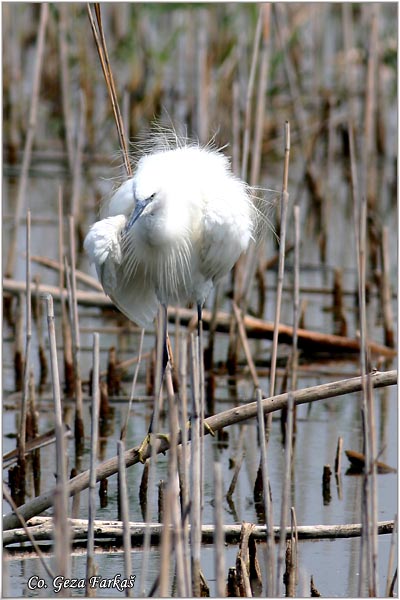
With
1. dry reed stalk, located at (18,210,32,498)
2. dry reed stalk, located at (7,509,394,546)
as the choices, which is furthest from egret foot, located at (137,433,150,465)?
dry reed stalk, located at (18,210,32,498)

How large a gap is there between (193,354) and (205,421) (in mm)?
677

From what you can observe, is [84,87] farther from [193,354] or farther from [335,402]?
[193,354]

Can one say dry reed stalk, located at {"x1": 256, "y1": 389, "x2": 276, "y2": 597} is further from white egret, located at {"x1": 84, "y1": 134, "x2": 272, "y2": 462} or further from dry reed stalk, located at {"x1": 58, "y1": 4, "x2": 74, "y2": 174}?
dry reed stalk, located at {"x1": 58, "y1": 4, "x2": 74, "y2": 174}

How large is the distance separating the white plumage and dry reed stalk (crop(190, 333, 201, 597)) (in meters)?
0.96

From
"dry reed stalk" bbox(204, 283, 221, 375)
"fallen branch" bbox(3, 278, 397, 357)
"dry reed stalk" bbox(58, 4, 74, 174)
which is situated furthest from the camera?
"dry reed stalk" bbox(58, 4, 74, 174)

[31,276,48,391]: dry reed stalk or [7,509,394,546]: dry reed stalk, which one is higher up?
[31,276,48,391]: dry reed stalk

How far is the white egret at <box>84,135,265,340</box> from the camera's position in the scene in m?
3.79

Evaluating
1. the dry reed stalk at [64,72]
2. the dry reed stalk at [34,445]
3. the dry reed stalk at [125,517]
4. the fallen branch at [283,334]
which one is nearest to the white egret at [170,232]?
the dry reed stalk at [34,445]

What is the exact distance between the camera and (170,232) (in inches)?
153

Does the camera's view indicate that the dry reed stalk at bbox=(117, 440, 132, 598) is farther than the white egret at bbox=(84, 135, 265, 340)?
No

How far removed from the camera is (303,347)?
593cm

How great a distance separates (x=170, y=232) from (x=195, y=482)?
135 cm

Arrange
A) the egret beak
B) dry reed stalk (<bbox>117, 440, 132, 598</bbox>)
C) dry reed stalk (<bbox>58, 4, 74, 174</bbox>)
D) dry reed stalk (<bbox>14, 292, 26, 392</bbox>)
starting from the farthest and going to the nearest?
1. dry reed stalk (<bbox>58, 4, 74, 174</bbox>)
2. dry reed stalk (<bbox>14, 292, 26, 392</bbox>)
3. the egret beak
4. dry reed stalk (<bbox>117, 440, 132, 598</bbox>)

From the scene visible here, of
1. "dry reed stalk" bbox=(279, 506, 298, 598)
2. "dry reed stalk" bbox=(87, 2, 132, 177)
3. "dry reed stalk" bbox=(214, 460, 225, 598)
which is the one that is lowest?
"dry reed stalk" bbox=(279, 506, 298, 598)
